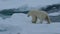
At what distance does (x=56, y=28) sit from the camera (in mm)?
1487

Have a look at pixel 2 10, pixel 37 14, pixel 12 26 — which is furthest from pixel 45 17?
pixel 2 10

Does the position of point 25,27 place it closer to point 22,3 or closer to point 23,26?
point 23,26

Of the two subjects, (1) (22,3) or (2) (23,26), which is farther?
(1) (22,3)

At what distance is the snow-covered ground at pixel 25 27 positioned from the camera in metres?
1.46

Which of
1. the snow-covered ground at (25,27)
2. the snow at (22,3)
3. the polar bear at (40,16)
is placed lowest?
the snow-covered ground at (25,27)

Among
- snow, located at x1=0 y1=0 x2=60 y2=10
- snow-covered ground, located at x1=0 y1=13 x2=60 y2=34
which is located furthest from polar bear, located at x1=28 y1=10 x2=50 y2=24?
snow, located at x1=0 y1=0 x2=60 y2=10

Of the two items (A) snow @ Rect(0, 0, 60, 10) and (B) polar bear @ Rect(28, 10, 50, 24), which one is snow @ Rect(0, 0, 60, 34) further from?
(A) snow @ Rect(0, 0, 60, 10)

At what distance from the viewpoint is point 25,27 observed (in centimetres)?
150

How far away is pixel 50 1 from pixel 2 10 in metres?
0.59

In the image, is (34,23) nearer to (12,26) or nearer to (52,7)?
(12,26)

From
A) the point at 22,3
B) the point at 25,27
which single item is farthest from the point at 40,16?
the point at 22,3

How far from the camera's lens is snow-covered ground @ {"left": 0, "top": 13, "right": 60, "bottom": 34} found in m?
1.46

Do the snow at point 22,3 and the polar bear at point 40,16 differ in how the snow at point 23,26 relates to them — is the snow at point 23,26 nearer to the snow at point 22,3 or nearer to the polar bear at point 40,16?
the polar bear at point 40,16

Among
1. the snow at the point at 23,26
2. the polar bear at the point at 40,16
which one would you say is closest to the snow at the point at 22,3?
the snow at the point at 23,26
